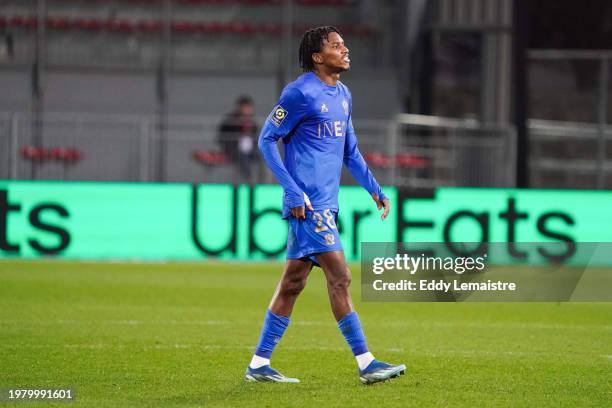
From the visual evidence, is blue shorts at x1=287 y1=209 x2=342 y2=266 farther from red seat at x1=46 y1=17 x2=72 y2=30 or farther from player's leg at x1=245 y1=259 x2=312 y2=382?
red seat at x1=46 y1=17 x2=72 y2=30

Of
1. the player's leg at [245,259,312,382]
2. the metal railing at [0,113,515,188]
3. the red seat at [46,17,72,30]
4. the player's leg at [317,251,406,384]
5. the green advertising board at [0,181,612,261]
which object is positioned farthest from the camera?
the red seat at [46,17,72,30]

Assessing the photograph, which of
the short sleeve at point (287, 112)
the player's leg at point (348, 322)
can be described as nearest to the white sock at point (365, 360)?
the player's leg at point (348, 322)

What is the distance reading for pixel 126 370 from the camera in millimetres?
7500

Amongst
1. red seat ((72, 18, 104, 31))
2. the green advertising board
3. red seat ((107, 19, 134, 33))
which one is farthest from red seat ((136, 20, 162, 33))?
the green advertising board

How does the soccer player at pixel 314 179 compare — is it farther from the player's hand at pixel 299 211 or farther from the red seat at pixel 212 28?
the red seat at pixel 212 28

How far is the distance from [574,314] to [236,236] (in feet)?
19.2

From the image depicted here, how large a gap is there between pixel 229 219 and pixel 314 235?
9511mm

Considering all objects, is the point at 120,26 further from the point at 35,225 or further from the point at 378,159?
the point at 35,225

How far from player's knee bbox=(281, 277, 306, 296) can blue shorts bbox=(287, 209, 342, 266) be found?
6.5 inches

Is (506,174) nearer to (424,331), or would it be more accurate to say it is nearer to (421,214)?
(421,214)

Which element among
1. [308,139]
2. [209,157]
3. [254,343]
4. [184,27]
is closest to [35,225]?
[209,157]

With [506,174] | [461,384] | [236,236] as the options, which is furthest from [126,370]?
[506,174]

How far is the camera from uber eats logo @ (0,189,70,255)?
15.7m

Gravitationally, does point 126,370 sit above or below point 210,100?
below
